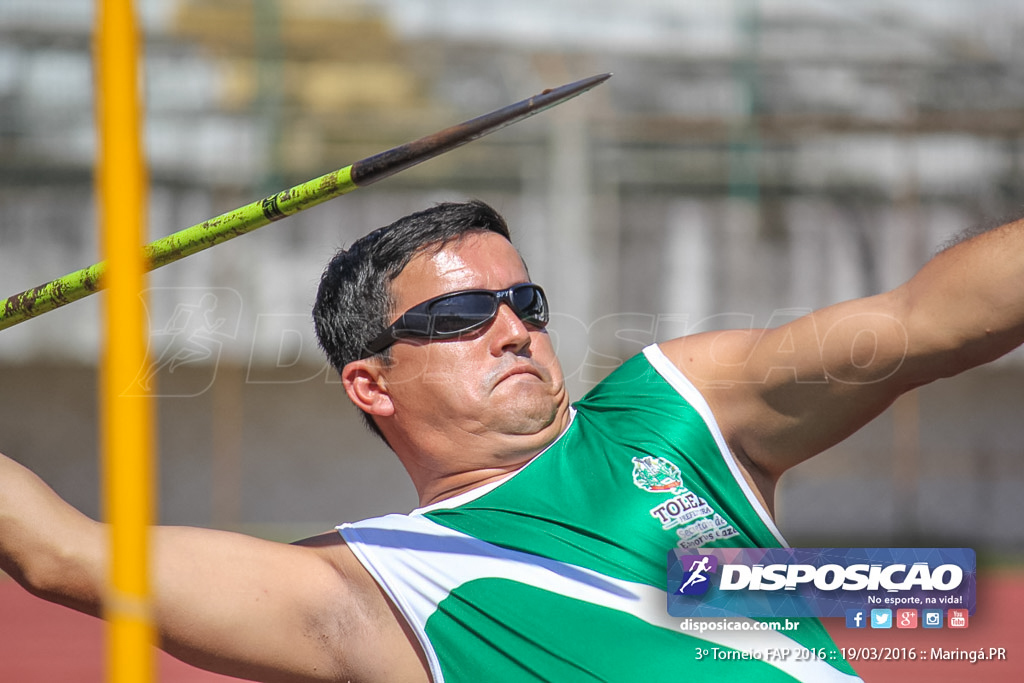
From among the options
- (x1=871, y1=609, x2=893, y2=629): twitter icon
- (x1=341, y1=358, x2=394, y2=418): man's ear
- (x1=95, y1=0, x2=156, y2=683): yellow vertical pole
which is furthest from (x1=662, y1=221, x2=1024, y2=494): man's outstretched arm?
(x1=95, y1=0, x2=156, y2=683): yellow vertical pole

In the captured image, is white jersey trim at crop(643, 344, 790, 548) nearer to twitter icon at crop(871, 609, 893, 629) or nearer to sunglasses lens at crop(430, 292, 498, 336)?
twitter icon at crop(871, 609, 893, 629)

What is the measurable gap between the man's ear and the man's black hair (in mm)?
28

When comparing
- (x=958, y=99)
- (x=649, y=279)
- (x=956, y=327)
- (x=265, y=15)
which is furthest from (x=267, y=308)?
(x=956, y=327)

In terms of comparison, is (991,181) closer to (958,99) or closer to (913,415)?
(958,99)

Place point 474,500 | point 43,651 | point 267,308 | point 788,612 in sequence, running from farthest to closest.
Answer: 1. point 267,308
2. point 43,651
3. point 474,500
4. point 788,612

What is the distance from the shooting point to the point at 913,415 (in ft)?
24.6

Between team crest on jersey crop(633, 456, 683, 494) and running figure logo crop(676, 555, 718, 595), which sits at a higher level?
team crest on jersey crop(633, 456, 683, 494)

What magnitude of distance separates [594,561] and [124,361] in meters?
1.03

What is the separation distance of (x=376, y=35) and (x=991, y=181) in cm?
481

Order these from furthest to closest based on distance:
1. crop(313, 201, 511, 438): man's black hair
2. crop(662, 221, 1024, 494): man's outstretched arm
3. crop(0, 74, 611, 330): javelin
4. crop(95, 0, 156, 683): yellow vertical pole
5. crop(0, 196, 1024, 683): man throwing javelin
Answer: crop(313, 201, 511, 438): man's black hair → crop(0, 196, 1024, 683): man throwing javelin → crop(0, 74, 611, 330): javelin → crop(662, 221, 1024, 494): man's outstretched arm → crop(95, 0, 156, 683): yellow vertical pole

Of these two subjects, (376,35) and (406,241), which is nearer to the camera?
(406,241)

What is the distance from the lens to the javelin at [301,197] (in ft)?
5.14
